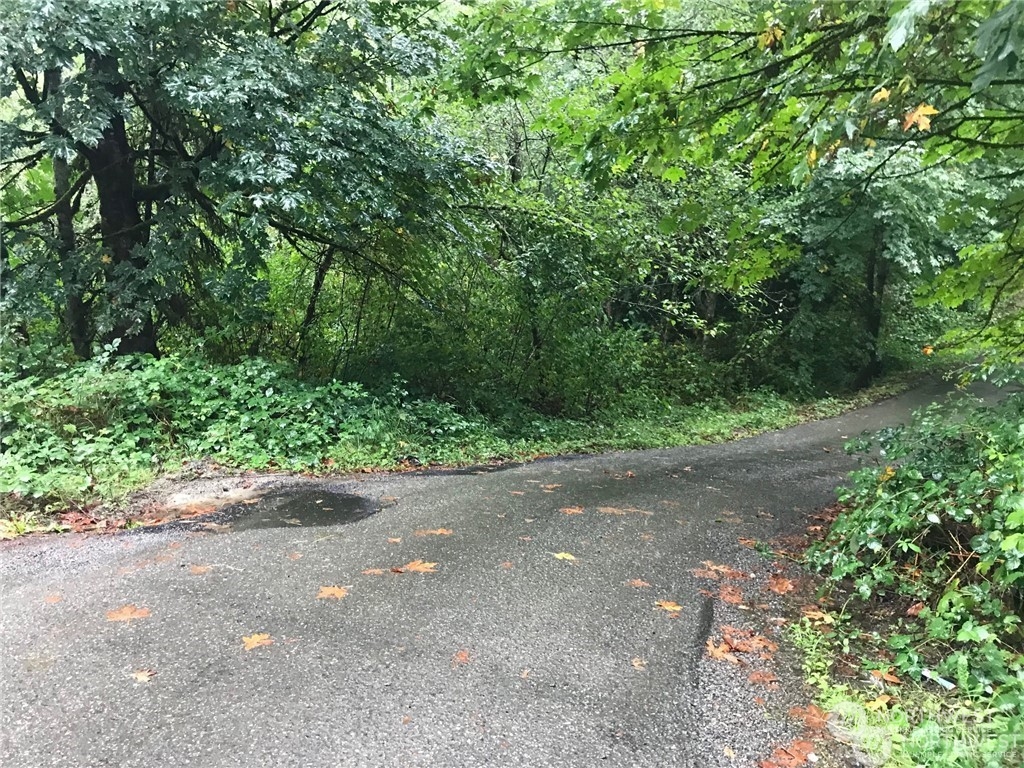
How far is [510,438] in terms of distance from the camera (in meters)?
9.58

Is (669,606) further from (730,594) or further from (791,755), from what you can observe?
(791,755)

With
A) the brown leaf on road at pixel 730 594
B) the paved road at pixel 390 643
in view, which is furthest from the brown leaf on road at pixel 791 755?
the brown leaf on road at pixel 730 594

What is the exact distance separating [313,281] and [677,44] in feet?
22.4

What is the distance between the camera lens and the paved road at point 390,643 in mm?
2562

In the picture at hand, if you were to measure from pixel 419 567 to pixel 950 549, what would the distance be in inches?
126

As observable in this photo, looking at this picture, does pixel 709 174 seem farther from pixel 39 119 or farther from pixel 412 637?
pixel 412 637

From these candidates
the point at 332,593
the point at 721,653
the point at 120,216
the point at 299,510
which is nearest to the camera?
the point at 721,653

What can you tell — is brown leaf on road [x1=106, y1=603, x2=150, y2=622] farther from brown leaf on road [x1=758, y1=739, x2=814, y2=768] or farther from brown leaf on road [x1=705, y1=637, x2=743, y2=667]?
brown leaf on road [x1=758, y1=739, x2=814, y2=768]

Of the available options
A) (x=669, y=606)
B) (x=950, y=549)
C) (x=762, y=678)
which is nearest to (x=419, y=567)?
(x=669, y=606)

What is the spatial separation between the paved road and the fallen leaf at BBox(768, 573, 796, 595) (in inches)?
4.8

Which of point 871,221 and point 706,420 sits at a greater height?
point 871,221

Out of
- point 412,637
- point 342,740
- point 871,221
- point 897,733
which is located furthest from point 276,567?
point 871,221

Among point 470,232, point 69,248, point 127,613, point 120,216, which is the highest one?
point 120,216

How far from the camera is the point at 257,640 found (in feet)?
10.7
